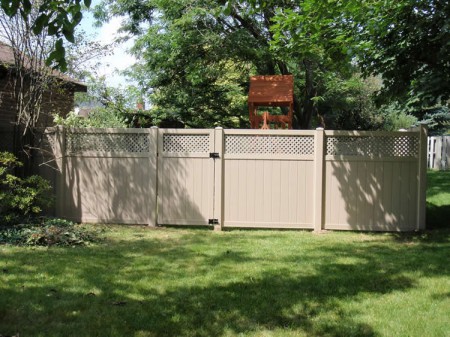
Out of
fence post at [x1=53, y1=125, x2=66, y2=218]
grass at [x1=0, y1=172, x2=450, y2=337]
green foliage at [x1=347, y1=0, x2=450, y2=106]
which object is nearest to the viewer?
grass at [x1=0, y1=172, x2=450, y2=337]

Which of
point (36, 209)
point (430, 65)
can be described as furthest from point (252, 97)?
point (36, 209)

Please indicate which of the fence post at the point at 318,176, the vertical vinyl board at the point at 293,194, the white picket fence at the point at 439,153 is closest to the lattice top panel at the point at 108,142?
the vertical vinyl board at the point at 293,194

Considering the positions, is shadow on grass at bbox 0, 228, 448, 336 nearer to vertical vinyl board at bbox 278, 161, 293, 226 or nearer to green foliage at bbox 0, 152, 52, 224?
vertical vinyl board at bbox 278, 161, 293, 226

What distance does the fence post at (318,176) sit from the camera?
791 centimetres

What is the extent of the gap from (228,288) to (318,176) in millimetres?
3732

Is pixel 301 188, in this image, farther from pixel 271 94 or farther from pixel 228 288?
pixel 228 288

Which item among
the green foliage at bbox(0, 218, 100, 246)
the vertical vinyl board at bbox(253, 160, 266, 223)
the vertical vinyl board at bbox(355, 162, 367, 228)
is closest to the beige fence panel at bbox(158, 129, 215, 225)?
the vertical vinyl board at bbox(253, 160, 266, 223)

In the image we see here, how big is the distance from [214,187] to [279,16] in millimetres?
3145

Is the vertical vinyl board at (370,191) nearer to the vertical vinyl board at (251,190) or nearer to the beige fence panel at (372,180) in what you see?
the beige fence panel at (372,180)

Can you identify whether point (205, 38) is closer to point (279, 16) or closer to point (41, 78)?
point (279, 16)

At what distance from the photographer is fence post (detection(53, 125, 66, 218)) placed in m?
8.47

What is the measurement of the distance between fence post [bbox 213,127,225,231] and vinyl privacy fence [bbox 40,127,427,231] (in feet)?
0.06

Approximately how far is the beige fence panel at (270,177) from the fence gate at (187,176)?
12.6 inches

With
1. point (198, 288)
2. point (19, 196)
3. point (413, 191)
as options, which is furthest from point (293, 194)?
point (19, 196)
